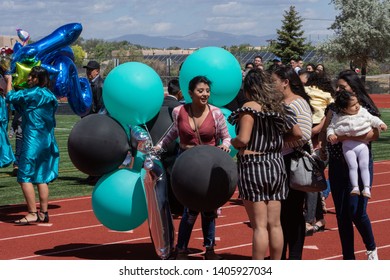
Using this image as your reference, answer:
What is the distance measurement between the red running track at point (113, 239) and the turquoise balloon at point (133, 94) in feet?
5.55

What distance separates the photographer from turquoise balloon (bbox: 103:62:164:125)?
22.9 feet

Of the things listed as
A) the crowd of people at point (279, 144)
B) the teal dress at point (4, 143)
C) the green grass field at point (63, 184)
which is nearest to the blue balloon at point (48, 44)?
the teal dress at point (4, 143)

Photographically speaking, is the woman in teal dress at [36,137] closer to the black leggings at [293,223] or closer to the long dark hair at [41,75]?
the long dark hair at [41,75]

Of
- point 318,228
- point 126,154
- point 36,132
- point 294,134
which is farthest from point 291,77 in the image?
point 36,132

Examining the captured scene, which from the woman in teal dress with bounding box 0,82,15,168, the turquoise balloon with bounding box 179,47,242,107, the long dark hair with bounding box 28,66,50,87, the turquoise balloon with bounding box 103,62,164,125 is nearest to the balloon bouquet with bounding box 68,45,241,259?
the turquoise balloon with bounding box 103,62,164,125

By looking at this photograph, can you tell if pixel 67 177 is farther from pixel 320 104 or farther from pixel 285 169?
pixel 285 169

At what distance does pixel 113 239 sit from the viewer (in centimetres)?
903

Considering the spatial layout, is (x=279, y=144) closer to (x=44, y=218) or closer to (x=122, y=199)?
(x=122, y=199)

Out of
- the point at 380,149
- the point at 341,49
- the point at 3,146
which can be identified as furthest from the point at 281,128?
the point at 341,49

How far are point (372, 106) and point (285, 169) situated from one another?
101cm

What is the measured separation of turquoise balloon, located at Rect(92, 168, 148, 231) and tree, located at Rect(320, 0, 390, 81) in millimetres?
56658

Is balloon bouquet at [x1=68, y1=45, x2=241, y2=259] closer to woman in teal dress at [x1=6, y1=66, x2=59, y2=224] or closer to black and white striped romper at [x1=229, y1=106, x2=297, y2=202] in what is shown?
black and white striped romper at [x1=229, y1=106, x2=297, y2=202]

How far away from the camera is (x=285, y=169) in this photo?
6996 mm

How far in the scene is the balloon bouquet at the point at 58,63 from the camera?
9727mm
